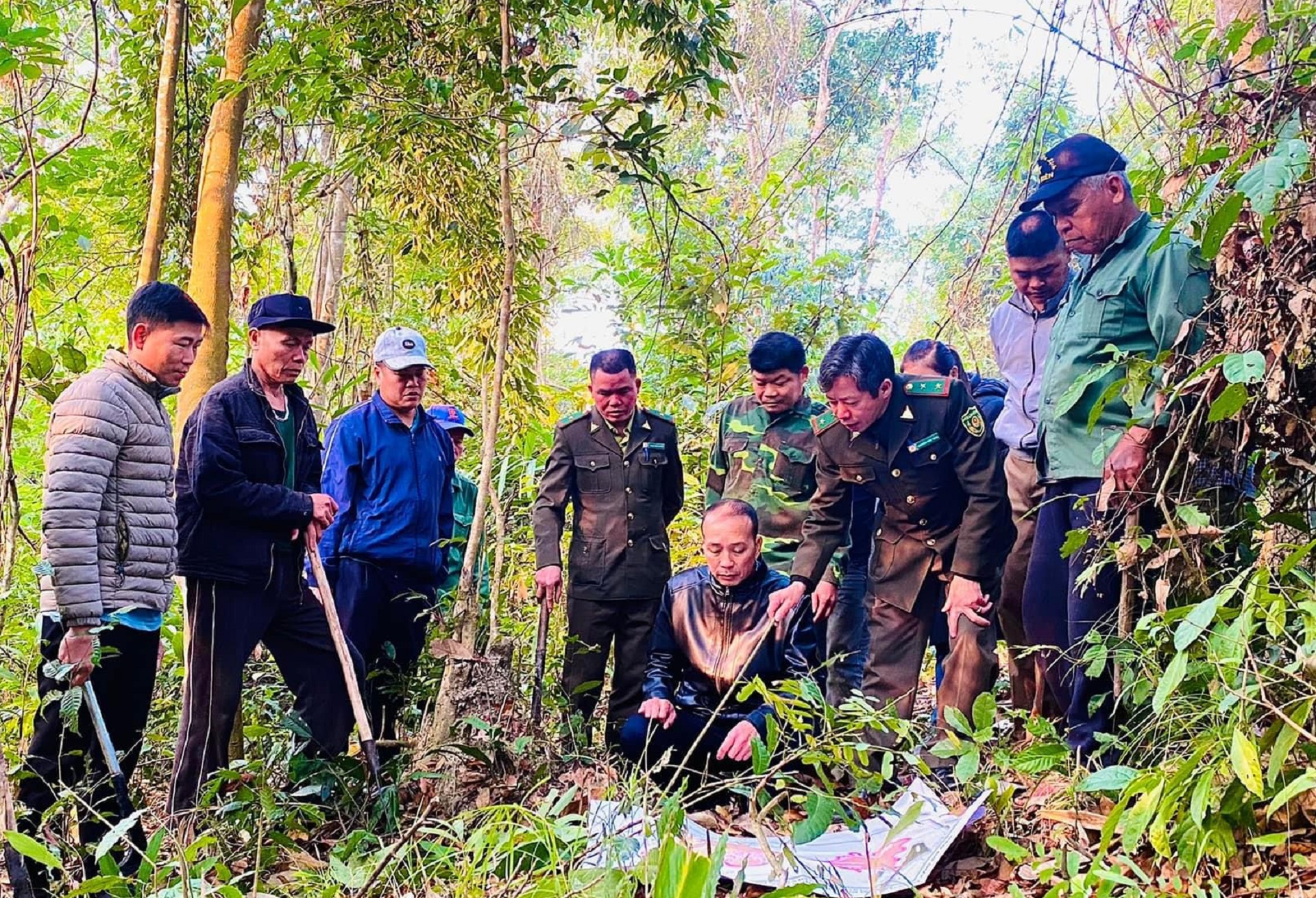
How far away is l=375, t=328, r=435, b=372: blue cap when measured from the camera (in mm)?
4281

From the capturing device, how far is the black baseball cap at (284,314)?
357 cm

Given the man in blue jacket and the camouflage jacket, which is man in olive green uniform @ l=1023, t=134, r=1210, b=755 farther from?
the man in blue jacket

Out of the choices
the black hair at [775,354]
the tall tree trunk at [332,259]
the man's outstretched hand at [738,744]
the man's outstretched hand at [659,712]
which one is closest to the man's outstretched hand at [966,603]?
the man's outstretched hand at [738,744]

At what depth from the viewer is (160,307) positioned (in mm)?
3152

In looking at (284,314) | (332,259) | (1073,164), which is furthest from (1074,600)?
(332,259)

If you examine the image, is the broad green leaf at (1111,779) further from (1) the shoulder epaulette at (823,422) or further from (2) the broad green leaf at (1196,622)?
(1) the shoulder epaulette at (823,422)

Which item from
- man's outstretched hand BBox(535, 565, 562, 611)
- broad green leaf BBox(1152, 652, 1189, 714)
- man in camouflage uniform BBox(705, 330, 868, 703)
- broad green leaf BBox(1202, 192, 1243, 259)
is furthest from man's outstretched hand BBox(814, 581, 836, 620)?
broad green leaf BBox(1202, 192, 1243, 259)

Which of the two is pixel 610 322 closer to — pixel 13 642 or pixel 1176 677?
pixel 13 642

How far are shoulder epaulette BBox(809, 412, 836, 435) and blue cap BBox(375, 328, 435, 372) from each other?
61.4 inches

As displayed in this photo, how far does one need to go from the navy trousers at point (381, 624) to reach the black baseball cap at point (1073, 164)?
2.58 meters

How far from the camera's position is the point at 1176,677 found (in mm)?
2264

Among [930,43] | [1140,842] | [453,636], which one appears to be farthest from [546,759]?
[930,43]

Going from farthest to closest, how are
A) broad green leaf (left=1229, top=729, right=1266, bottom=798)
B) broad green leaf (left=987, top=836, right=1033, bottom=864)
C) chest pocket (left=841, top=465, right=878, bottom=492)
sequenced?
chest pocket (left=841, top=465, right=878, bottom=492)
broad green leaf (left=987, top=836, right=1033, bottom=864)
broad green leaf (left=1229, top=729, right=1266, bottom=798)

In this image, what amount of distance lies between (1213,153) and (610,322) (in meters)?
5.34
